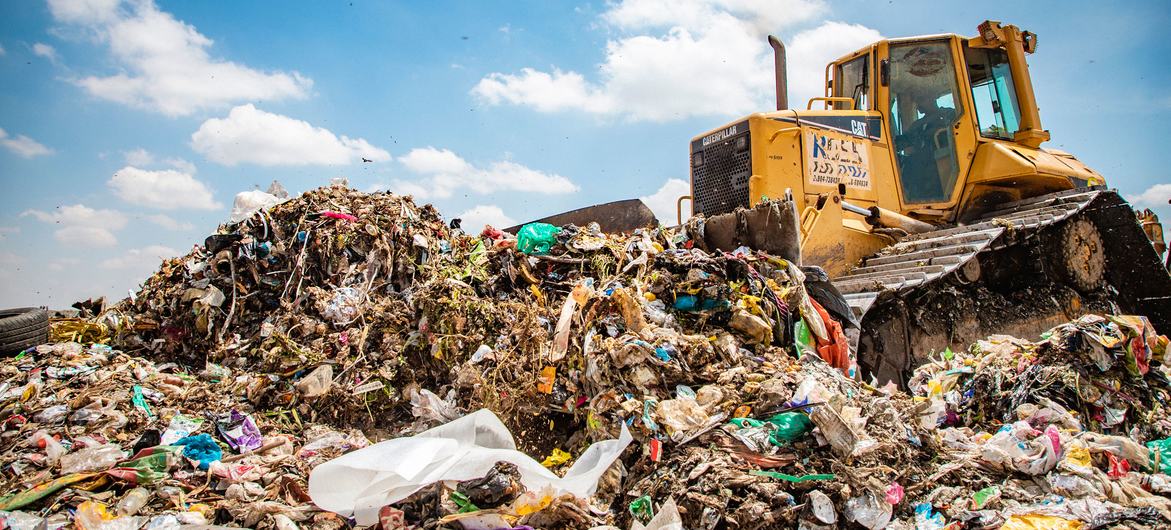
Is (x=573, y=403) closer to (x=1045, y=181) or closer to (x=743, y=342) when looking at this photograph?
(x=743, y=342)

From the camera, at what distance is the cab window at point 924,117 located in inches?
226

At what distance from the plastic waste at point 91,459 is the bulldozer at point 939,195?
3.91 m

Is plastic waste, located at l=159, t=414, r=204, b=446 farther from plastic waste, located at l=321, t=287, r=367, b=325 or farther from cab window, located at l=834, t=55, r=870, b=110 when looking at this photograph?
cab window, located at l=834, t=55, r=870, b=110

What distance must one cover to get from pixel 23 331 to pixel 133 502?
307 cm

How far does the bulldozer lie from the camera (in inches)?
200

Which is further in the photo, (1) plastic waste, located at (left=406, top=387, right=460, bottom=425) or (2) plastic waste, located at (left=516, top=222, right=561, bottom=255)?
(2) plastic waste, located at (left=516, top=222, right=561, bottom=255)

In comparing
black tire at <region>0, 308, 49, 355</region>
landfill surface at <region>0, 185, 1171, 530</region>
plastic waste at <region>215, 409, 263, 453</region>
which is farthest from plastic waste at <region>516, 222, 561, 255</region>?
black tire at <region>0, 308, 49, 355</region>

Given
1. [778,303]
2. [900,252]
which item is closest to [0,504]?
[778,303]

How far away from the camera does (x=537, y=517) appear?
2500 millimetres

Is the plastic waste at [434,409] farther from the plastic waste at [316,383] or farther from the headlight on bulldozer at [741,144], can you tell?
the headlight on bulldozer at [741,144]

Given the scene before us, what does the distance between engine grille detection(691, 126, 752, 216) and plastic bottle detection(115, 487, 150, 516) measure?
4417 millimetres

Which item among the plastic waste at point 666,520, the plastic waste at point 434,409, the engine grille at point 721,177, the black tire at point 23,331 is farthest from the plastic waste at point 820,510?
the black tire at point 23,331

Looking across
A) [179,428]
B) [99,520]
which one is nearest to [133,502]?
[99,520]

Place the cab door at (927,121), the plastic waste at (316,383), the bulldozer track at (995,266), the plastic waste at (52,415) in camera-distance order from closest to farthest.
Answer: the plastic waste at (52,415), the plastic waste at (316,383), the bulldozer track at (995,266), the cab door at (927,121)
